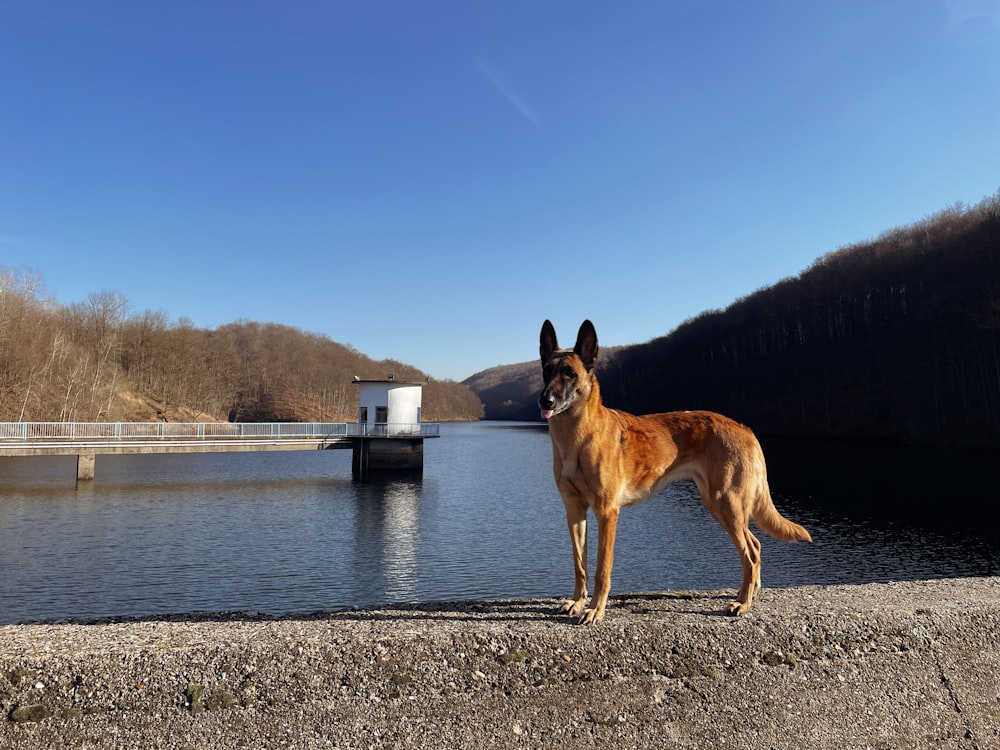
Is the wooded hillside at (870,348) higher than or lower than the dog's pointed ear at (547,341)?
higher

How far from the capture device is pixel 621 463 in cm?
607

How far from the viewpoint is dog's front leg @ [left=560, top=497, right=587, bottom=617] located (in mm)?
6141

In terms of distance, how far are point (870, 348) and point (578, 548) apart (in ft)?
345

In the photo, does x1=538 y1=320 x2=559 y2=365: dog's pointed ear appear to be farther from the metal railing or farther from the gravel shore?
the metal railing

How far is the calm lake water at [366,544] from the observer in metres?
16.0

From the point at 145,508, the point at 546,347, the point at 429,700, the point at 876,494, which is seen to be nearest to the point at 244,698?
the point at 429,700

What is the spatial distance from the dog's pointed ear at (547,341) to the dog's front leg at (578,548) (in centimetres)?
153

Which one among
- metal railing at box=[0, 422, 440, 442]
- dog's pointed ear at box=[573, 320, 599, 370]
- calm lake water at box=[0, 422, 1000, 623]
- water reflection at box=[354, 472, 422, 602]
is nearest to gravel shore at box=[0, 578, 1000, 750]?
dog's pointed ear at box=[573, 320, 599, 370]

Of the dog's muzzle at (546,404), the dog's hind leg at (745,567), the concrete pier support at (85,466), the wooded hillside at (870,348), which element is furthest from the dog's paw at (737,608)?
the wooded hillside at (870,348)

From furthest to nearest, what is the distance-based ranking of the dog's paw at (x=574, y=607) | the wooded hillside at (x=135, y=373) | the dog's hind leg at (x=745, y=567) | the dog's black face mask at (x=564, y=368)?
the wooded hillside at (x=135, y=373) → the dog's hind leg at (x=745, y=567) → the dog's paw at (x=574, y=607) → the dog's black face mask at (x=564, y=368)

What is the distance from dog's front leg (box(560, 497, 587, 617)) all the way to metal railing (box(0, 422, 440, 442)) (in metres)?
35.8

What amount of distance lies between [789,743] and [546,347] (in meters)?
4.03

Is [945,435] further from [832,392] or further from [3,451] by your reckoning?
[3,451]

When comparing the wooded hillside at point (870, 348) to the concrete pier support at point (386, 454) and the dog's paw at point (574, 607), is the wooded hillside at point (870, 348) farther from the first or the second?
the dog's paw at point (574, 607)
